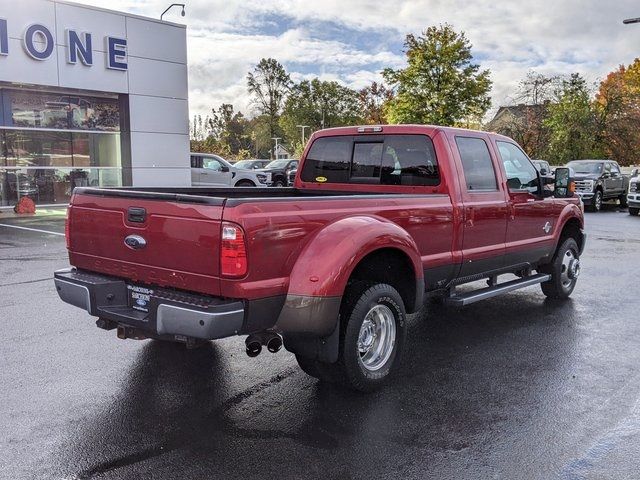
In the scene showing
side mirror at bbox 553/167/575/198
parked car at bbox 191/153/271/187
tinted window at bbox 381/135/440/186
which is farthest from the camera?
parked car at bbox 191/153/271/187

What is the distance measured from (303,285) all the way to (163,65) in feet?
60.6

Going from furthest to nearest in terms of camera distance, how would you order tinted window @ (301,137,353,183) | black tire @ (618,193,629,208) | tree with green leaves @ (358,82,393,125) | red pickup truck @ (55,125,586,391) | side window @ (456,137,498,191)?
tree with green leaves @ (358,82,393,125) < black tire @ (618,193,629,208) < tinted window @ (301,137,353,183) < side window @ (456,137,498,191) < red pickup truck @ (55,125,586,391)

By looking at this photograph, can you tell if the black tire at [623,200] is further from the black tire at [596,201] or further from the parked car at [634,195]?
the parked car at [634,195]

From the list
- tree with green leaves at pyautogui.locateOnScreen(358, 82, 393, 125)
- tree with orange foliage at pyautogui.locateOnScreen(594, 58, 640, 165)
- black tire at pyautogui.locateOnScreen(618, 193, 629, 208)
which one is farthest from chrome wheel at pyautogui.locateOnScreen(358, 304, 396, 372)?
tree with green leaves at pyautogui.locateOnScreen(358, 82, 393, 125)

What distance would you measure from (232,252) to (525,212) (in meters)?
4.02

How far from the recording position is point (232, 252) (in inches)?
140

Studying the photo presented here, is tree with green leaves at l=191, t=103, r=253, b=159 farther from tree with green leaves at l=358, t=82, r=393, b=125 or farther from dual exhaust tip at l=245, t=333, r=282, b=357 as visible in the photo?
dual exhaust tip at l=245, t=333, r=282, b=357

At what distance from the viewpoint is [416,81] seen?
34.6 metres

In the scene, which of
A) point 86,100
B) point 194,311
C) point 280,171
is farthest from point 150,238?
point 280,171

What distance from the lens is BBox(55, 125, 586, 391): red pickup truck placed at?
366 centimetres

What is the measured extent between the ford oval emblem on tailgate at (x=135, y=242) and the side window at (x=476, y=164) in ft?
10.2

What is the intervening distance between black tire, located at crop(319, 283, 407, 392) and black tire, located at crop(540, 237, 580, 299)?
3488 millimetres

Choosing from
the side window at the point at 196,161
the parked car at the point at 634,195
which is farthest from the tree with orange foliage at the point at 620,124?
the side window at the point at 196,161

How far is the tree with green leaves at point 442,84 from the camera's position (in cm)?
3412
